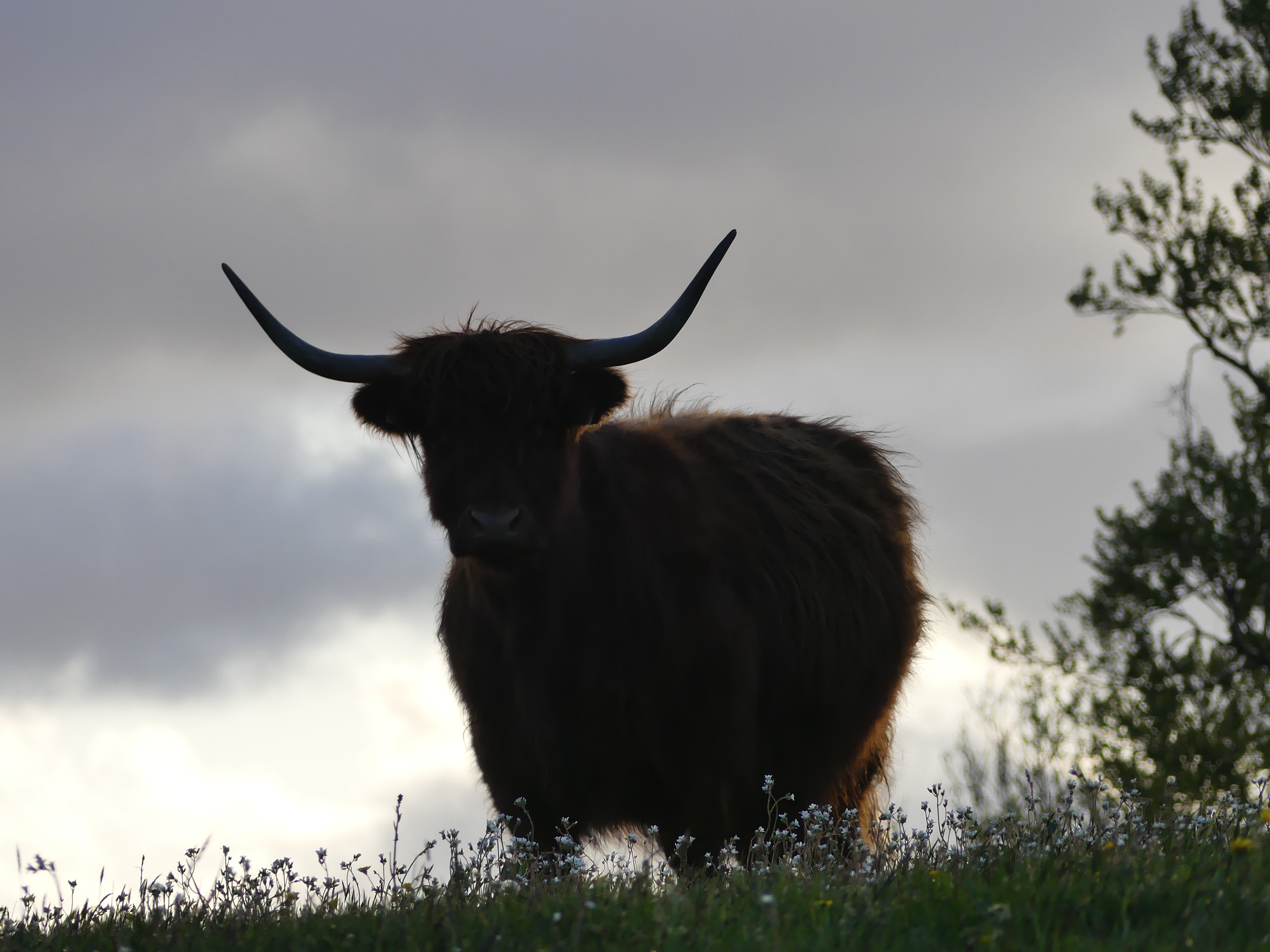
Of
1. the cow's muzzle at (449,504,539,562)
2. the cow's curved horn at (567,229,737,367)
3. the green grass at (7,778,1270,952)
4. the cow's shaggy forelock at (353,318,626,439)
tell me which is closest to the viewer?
the green grass at (7,778,1270,952)

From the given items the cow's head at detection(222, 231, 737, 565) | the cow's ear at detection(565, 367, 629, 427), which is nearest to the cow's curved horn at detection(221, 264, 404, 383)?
the cow's head at detection(222, 231, 737, 565)

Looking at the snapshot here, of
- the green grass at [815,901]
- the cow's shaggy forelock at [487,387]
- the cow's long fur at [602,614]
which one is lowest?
the green grass at [815,901]

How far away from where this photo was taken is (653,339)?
604 cm

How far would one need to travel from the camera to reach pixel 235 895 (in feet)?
12.7

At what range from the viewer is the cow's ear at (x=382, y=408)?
6.02 metres

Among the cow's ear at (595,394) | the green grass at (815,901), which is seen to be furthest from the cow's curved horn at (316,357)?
the green grass at (815,901)

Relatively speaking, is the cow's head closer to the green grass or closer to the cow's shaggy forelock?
the cow's shaggy forelock

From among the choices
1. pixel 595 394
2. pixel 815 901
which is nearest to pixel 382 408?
pixel 595 394

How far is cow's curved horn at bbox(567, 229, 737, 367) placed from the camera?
6020mm

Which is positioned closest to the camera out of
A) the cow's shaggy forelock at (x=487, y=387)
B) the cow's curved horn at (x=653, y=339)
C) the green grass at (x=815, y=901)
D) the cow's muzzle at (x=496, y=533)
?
the green grass at (x=815, y=901)

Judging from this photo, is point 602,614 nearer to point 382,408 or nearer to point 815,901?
point 382,408

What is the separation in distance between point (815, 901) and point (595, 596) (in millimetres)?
2789

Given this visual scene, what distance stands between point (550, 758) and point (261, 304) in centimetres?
243

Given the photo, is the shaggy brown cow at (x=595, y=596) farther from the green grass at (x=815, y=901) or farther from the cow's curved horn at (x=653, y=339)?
the green grass at (x=815, y=901)
